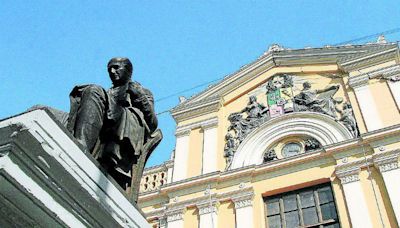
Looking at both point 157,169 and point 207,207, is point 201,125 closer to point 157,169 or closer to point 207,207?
point 157,169

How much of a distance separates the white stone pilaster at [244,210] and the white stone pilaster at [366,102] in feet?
10.8

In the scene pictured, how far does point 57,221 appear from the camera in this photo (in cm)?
226

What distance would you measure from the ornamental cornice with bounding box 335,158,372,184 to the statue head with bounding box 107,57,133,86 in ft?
26.4

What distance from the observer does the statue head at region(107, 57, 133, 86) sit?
401cm

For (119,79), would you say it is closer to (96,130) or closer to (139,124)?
(139,124)

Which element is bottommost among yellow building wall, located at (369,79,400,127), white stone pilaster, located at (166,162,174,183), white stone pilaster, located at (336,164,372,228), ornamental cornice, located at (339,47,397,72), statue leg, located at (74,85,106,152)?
statue leg, located at (74,85,106,152)

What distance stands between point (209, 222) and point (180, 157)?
2.53 metres

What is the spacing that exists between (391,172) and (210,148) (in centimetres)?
472

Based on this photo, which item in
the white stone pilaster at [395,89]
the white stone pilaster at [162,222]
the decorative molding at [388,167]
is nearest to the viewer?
the decorative molding at [388,167]

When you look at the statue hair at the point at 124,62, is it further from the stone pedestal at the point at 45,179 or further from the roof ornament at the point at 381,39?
the roof ornament at the point at 381,39

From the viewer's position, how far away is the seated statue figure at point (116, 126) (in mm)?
3262

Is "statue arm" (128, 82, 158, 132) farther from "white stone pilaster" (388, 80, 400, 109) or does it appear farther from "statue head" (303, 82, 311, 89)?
"statue head" (303, 82, 311, 89)

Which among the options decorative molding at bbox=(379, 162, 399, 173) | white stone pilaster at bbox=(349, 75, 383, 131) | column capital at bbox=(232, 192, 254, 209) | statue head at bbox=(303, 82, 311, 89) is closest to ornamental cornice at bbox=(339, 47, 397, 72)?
white stone pilaster at bbox=(349, 75, 383, 131)

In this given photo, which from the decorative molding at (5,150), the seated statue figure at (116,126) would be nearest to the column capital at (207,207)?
the seated statue figure at (116,126)
